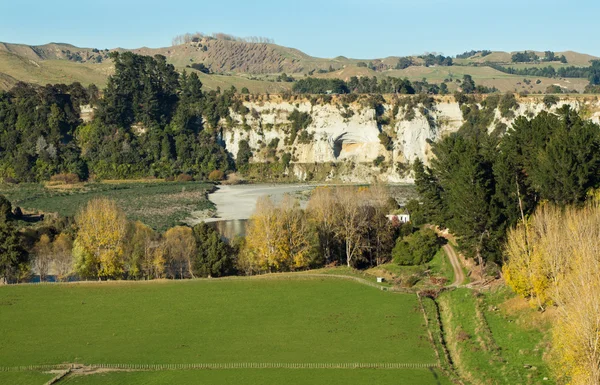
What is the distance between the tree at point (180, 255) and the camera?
6272 cm

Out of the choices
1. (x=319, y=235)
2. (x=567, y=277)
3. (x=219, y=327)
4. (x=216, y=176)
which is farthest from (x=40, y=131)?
(x=567, y=277)

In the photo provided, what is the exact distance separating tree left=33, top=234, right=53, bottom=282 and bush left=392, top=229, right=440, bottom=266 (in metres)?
31.2

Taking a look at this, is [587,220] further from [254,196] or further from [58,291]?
[254,196]

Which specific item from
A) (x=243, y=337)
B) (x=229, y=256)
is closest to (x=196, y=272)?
(x=229, y=256)

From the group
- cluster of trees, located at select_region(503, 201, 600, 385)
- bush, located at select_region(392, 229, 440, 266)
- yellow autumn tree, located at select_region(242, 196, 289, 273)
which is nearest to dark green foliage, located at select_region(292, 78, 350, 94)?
bush, located at select_region(392, 229, 440, 266)

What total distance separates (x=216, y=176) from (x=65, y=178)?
89.9ft

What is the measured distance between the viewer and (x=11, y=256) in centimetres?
6034

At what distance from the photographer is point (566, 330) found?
3069cm

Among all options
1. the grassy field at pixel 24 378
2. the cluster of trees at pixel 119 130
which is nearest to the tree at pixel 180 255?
the grassy field at pixel 24 378

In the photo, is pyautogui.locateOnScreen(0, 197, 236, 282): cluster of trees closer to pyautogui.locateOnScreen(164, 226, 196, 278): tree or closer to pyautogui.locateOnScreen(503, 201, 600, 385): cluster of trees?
pyautogui.locateOnScreen(164, 226, 196, 278): tree

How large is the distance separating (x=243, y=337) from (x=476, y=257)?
22100mm

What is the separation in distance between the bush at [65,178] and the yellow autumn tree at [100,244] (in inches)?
2730

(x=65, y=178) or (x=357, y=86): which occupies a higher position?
(x=357, y=86)

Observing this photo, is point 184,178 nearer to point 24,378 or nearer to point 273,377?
point 24,378
